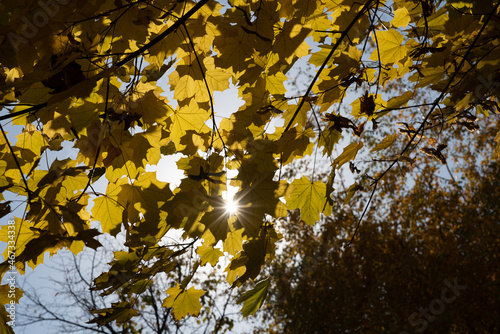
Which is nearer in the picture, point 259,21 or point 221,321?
point 259,21

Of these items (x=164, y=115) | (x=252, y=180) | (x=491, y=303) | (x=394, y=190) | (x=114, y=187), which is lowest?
(x=491, y=303)

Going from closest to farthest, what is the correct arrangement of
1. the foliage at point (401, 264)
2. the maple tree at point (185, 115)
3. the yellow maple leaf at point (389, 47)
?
1. the maple tree at point (185, 115)
2. the yellow maple leaf at point (389, 47)
3. the foliage at point (401, 264)

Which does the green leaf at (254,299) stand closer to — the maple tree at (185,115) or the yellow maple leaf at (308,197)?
the maple tree at (185,115)

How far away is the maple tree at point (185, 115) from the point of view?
3.96 feet

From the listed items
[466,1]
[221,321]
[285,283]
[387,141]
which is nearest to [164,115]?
[387,141]

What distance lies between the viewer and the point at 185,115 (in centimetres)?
152

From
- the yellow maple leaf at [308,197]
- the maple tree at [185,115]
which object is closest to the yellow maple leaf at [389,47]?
the maple tree at [185,115]

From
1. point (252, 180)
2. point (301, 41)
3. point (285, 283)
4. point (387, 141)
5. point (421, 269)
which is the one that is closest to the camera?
point (252, 180)

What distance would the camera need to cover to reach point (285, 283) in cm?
1205

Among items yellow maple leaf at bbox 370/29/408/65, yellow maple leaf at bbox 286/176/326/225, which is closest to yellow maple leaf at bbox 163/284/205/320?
yellow maple leaf at bbox 286/176/326/225

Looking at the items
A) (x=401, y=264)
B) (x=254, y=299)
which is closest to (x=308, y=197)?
(x=254, y=299)

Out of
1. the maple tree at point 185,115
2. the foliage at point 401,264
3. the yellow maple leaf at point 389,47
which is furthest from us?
the foliage at point 401,264

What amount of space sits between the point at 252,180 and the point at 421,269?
1212 cm

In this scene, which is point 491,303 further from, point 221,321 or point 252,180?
point 252,180
